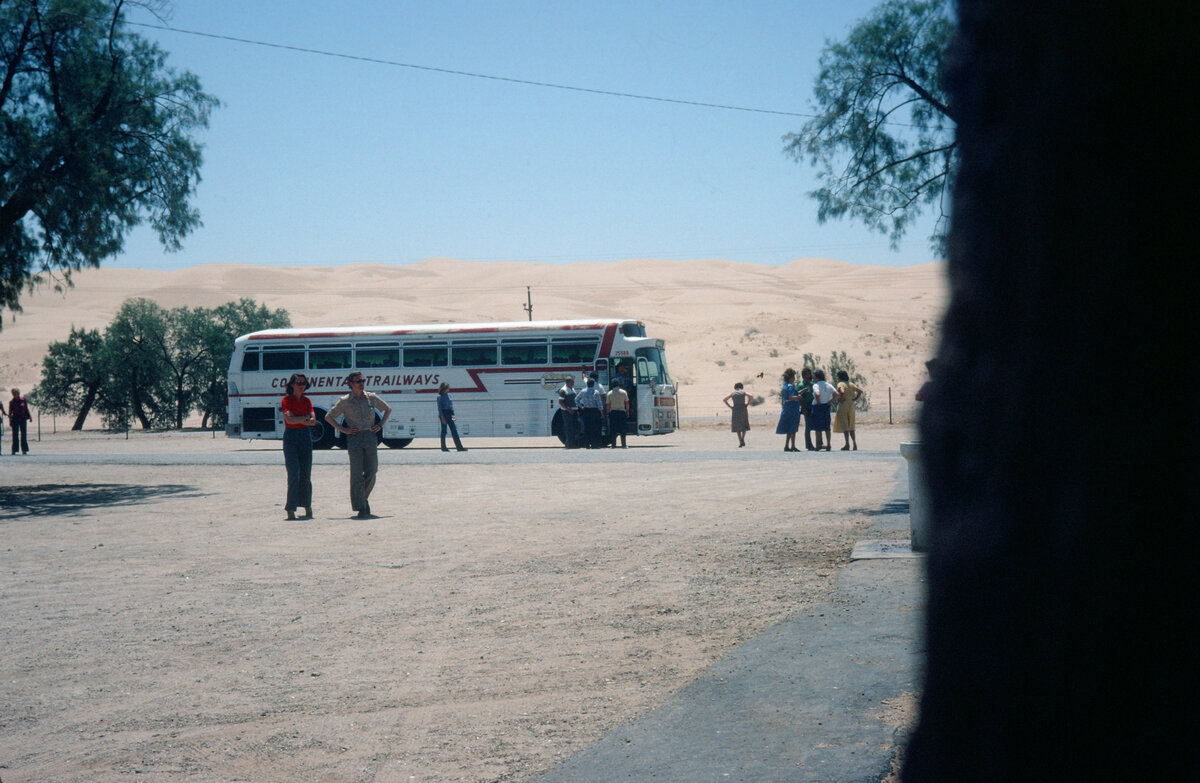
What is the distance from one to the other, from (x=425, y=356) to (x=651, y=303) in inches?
2805

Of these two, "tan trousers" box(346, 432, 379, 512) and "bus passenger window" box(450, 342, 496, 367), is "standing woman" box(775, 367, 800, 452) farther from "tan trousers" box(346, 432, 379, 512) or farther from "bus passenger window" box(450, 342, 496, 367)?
"tan trousers" box(346, 432, 379, 512)

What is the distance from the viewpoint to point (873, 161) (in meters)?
12.9

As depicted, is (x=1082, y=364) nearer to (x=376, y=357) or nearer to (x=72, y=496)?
(x=72, y=496)

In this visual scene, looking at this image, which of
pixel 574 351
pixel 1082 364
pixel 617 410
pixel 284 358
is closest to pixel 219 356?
pixel 284 358

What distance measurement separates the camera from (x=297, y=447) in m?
13.2

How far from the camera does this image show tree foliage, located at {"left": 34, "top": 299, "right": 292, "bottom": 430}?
47.7 m

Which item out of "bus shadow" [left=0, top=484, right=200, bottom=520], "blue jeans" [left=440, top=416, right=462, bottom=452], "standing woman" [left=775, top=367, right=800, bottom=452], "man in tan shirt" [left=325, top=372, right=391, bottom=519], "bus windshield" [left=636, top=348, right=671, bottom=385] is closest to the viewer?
"man in tan shirt" [left=325, top=372, right=391, bottom=519]

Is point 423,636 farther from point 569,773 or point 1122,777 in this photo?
point 1122,777

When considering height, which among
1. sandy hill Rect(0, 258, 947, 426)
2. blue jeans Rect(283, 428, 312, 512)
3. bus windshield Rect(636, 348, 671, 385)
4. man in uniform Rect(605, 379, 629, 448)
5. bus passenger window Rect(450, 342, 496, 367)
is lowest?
blue jeans Rect(283, 428, 312, 512)

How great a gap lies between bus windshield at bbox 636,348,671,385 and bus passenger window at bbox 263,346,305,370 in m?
10.3

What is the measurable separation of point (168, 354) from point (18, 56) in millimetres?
33993

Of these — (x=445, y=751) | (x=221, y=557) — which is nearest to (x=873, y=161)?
(x=221, y=557)

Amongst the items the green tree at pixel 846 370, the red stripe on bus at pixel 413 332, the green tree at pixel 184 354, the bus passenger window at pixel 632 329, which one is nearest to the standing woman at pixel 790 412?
the bus passenger window at pixel 632 329

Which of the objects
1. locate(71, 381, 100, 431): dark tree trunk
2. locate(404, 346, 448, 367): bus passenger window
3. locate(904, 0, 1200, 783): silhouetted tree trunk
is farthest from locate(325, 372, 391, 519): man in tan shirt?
locate(71, 381, 100, 431): dark tree trunk
